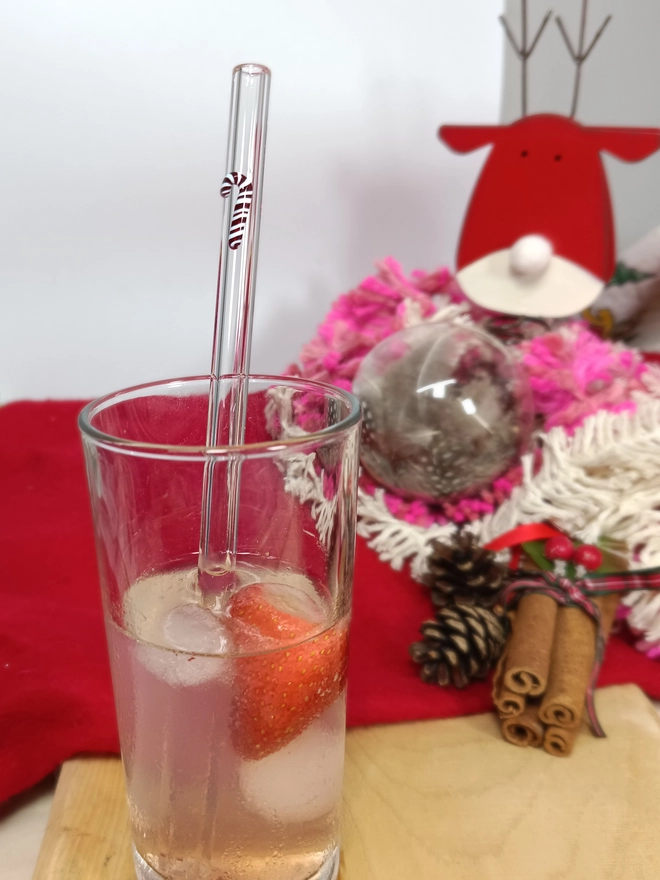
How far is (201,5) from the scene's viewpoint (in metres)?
1.01

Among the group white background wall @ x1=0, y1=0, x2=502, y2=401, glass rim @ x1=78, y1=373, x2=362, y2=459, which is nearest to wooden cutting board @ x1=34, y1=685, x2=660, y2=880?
glass rim @ x1=78, y1=373, x2=362, y2=459

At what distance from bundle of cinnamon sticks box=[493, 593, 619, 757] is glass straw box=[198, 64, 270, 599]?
0.23 metres

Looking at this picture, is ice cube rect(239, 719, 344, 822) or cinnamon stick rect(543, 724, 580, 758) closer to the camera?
ice cube rect(239, 719, 344, 822)

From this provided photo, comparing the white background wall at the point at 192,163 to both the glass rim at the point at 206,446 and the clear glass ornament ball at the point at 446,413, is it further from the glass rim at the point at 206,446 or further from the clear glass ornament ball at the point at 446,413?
the glass rim at the point at 206,446

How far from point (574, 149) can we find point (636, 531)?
1.37 feet

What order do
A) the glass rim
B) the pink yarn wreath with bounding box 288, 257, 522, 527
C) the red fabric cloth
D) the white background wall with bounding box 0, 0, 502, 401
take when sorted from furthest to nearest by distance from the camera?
the white background wall with bounding box 0, 0, 502, 401, the pink yarn wreath with bounding box 288, 257, 522, 527, the red fabric cloth, the glass rim

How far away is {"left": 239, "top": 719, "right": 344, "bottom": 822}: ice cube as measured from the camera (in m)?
0.34

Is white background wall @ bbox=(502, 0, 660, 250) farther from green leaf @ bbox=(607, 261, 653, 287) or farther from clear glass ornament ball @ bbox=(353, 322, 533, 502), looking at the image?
clear glass ornament ball @ bbox=(353, 322, 533, 502)

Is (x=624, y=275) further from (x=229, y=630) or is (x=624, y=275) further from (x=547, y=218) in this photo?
(x=229, y=630)

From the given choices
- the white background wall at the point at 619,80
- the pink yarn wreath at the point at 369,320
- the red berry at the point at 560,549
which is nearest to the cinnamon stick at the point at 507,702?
the red berry at the point at 560,549

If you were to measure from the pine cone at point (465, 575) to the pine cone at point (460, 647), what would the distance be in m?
0.03

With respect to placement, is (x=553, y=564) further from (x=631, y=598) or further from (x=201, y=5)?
(x=201, y=5)

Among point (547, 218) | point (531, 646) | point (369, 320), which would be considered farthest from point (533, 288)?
point (531, 646)

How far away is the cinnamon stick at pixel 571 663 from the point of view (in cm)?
48
